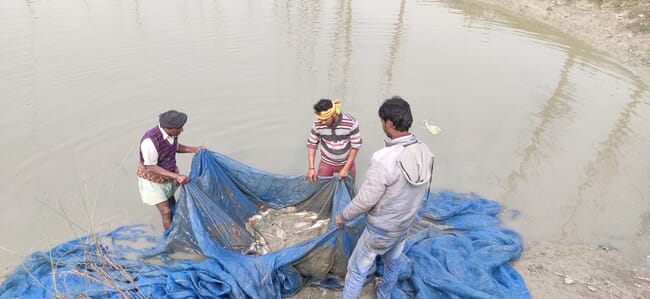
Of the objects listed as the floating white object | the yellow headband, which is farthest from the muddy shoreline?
the yellow headband

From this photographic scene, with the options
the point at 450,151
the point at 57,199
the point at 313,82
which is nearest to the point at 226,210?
the point at 57,199

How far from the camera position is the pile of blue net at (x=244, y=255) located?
3021mm

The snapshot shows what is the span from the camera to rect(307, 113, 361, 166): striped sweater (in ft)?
12.2

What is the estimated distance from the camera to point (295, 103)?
23.7 ft

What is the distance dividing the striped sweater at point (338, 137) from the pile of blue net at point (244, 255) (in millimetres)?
283

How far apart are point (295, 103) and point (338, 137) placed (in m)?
3.59

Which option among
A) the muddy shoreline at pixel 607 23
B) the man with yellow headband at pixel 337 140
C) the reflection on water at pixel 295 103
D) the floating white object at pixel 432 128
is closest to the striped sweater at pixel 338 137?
the man with yellow headband at pixel 337 140

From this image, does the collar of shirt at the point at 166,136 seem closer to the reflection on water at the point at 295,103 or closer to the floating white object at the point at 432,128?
the reflection on water at the point at 295,103

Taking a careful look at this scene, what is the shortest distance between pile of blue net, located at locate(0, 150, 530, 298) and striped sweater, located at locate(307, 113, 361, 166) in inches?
11.1

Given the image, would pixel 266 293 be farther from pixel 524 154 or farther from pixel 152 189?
pixel 524 154

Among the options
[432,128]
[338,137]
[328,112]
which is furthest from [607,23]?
[328,112]

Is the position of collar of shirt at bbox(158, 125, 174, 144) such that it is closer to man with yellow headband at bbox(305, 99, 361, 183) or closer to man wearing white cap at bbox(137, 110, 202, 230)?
man wearing white cap at bbox(137, 110, 202, 230)

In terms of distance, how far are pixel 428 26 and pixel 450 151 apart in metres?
6.86

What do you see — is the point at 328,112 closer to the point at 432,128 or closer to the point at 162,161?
the point at 162,161
